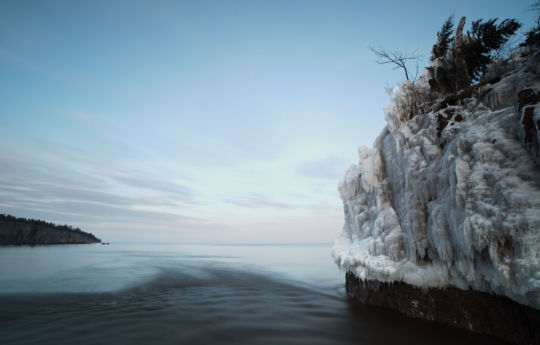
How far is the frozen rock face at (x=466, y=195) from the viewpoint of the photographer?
538 centimetres

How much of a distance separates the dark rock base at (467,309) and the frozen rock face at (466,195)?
1.68 ft

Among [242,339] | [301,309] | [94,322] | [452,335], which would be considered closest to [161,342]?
[242,339]

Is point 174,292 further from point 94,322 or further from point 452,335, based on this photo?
point 452,335

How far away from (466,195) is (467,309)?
3653 millimetres

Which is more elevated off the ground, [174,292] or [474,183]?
[474,183]

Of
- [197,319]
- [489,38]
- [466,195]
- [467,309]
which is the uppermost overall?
[489,38]

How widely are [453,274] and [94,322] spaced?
12.8 m

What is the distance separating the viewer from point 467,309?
284 inches

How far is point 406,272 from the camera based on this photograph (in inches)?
329

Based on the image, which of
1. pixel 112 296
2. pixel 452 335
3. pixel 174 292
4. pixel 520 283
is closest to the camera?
pixel 520 283

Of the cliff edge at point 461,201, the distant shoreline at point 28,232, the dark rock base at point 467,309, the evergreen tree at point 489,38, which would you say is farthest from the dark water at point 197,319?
the distant shoreline at point 28,232

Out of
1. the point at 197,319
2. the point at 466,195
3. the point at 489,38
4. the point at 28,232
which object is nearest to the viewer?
the point at 466,195

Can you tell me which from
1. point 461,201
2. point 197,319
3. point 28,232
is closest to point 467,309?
point 461,201

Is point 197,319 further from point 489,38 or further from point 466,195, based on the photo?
point 489,38
